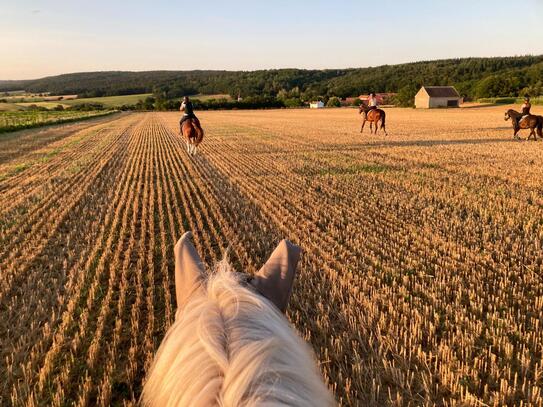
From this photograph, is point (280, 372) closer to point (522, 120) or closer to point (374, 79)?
point (522, 120)

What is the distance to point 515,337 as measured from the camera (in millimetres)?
4125

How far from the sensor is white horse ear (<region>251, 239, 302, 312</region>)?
72.8 inches

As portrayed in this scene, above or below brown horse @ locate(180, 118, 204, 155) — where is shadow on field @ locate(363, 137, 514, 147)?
below

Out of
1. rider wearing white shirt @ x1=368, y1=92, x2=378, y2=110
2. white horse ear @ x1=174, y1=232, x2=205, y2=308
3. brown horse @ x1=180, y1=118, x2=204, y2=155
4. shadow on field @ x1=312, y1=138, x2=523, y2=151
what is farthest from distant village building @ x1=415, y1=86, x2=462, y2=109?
white horse ear @ x1=174, y1=232, x2=205, y2=308

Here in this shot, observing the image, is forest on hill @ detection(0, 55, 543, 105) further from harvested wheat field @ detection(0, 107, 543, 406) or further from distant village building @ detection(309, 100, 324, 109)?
harvested wheat field @ detection(0, 107, 543, 406)

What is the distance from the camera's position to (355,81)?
13425 cm

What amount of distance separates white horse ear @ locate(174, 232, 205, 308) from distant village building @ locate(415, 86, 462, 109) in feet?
263

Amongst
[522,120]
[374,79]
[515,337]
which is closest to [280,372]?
[515,337]

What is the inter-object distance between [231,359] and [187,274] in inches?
29.7

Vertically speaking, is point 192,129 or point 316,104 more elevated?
point 192,129

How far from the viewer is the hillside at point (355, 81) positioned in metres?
81.3

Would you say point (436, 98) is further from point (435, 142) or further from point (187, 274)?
point (187, 274)

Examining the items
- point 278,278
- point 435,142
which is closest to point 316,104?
point 435,142

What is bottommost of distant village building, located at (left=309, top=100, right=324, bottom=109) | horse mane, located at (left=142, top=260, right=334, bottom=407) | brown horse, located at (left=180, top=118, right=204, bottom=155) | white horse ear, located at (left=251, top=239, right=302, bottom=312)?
distant village building, located at (left=309, top=100, right=324, bottom=109)
